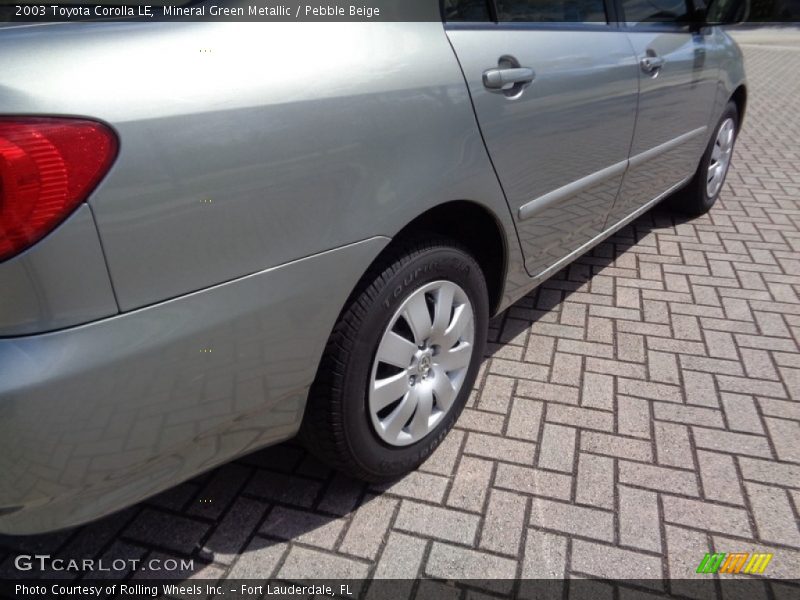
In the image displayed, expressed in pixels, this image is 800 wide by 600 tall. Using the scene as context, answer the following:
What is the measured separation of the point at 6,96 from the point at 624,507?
183 cm

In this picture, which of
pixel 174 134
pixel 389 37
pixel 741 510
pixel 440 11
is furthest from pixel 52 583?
pixel 741 510

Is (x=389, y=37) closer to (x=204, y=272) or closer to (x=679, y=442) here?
(x=204, y=272)

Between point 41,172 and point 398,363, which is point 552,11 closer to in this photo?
point 398,363

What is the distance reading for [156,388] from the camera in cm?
124

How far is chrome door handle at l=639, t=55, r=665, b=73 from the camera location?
262 centimetres

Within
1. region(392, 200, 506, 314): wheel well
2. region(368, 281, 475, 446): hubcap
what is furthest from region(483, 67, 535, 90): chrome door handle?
region(368, 281, 475, 446): hubcap

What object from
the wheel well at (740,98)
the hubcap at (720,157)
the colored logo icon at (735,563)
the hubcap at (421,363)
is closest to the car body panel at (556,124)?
the hubcap at (421,363)

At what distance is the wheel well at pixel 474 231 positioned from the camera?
1811 millimetres

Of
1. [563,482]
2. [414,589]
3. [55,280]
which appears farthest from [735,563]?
[55,280]

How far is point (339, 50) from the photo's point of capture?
140 centimetres

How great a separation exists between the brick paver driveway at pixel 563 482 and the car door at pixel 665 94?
664mm

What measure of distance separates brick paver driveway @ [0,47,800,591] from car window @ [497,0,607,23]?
1.30 m

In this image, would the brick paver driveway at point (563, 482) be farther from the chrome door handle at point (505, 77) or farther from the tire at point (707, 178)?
the tire at point (707, 178)

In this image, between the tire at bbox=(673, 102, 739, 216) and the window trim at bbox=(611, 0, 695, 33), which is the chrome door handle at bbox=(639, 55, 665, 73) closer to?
the window trim at bbox=(611, 0, 695, 33)
